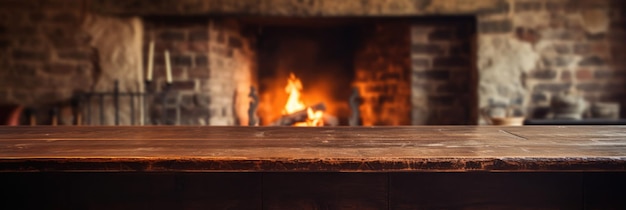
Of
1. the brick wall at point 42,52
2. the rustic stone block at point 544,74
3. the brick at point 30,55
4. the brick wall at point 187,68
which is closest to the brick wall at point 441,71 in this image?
the rustic stone block at point 544,74

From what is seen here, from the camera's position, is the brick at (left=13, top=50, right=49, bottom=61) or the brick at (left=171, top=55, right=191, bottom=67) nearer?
the brick at (left=13, top=50, right=49, bottom=61)

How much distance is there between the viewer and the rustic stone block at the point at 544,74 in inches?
159

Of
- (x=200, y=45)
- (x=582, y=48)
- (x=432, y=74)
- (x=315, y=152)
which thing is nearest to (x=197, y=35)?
(x=200, y=45)

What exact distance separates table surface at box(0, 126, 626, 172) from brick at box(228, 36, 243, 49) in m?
2.88

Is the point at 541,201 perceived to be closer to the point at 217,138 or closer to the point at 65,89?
the point at 217,138

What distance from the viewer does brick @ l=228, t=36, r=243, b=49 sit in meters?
4.35

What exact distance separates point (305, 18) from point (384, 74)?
2.84ft

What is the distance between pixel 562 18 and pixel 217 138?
3.51 meters

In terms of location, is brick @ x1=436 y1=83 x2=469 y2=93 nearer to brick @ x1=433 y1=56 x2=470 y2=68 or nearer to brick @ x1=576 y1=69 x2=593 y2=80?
brick @ x1=433 y1=56 x2=470 y2=68

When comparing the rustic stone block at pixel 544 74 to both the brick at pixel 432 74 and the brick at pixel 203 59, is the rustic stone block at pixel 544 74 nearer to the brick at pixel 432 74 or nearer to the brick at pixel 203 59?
the brick at pixel 432 74

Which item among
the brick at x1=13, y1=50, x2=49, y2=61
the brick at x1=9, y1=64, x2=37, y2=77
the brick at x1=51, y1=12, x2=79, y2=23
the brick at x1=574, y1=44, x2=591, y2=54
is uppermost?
the brick at x1=51, y1=12, x2=79, y2=23

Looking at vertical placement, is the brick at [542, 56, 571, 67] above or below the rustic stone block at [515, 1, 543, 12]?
below

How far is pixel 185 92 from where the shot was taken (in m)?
4.12

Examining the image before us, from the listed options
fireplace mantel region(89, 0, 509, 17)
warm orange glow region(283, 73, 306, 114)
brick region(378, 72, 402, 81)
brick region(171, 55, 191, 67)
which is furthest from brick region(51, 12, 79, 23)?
brick region(378, 72, 402, 81)
